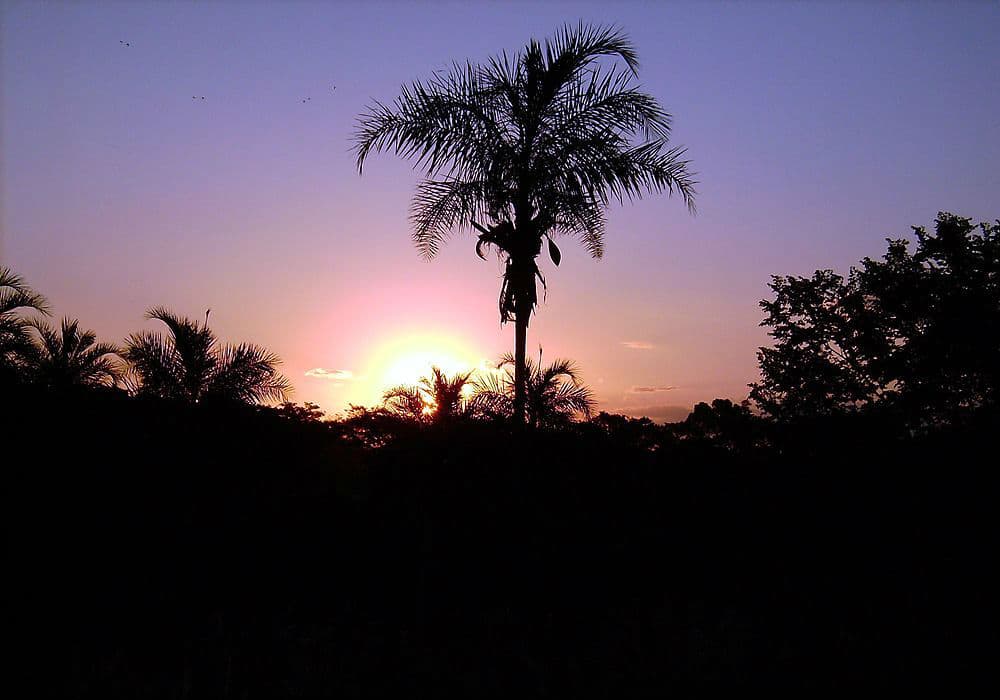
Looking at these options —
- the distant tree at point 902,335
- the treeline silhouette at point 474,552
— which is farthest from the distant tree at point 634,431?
the distant tree at point 902,335

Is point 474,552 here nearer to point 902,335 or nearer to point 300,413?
point 300,413

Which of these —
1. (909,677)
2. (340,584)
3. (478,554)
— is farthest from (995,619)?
(340,584)

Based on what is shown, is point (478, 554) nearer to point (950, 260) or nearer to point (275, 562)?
point (275, 562)

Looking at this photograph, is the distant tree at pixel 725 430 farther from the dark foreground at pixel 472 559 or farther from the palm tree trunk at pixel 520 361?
the palm tree trunk at pixel 520 361

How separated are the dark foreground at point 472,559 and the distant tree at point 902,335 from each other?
11.6 metres

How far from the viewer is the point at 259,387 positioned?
65.3 feet

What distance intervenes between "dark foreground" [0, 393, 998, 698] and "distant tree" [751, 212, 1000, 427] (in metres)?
11.6

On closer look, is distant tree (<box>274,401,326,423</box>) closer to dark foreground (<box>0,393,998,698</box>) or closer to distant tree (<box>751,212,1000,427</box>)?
dark foreground (<box>0,393,998,698</box>)

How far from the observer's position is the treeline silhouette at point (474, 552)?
9.26m

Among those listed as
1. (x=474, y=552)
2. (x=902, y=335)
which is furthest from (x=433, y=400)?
(x=902, y=335)

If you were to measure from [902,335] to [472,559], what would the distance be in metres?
19.6

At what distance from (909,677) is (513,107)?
11.9 meters

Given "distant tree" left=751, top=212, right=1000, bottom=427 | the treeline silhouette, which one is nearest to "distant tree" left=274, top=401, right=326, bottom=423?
the treeline silhouette

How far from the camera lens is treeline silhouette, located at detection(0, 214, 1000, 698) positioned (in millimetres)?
9258
